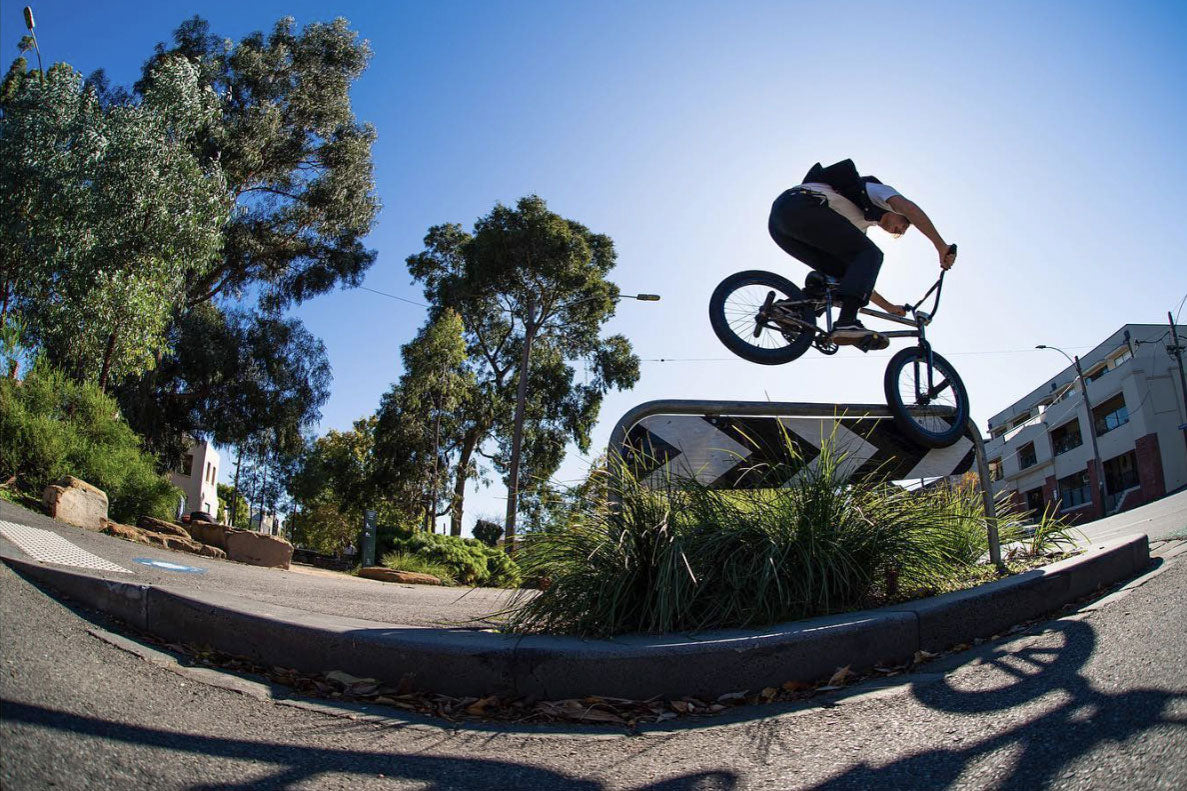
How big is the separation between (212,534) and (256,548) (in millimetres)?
829

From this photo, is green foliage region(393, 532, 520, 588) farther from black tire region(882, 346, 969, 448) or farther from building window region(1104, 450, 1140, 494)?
building window region(1104, 450, 1140, 494)

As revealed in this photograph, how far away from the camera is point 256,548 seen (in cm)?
1138

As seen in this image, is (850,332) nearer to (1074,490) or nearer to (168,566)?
(168,566)

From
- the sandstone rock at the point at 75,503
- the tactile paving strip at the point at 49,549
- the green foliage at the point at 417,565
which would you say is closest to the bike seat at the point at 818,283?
the tactile paving strip at the point at 49,549

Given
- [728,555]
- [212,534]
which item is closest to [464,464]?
[212,534]

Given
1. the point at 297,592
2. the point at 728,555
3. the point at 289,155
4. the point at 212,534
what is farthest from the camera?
the point at 289,155

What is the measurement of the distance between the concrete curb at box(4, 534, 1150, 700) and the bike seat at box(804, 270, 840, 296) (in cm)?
300

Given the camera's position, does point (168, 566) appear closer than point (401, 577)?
Yes

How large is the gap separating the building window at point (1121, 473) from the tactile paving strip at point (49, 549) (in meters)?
46.9

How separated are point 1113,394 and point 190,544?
45.8m

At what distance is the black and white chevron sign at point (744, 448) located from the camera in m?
3.85

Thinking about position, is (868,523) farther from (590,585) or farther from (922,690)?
(590,585)

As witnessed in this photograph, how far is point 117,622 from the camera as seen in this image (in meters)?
2.99

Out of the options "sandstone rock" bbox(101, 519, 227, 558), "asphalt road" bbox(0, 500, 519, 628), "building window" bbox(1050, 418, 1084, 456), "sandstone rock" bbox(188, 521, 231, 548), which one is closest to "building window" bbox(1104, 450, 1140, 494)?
"building window" bbox(1050, 418, 1084, 456)
